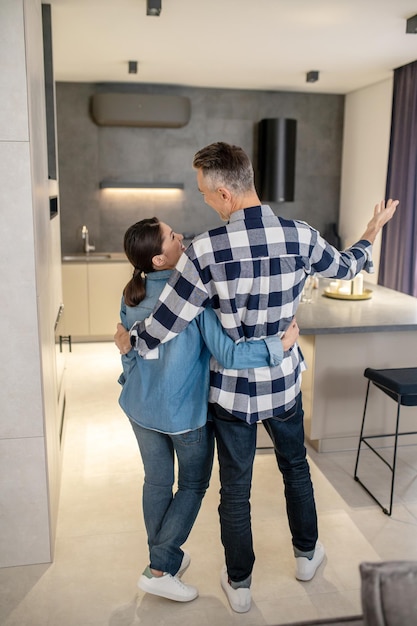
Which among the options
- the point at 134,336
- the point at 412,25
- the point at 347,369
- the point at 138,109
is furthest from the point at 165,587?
the point at 138,109

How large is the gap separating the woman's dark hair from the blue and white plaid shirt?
0.12 m

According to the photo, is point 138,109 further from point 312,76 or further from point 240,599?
point 240,599

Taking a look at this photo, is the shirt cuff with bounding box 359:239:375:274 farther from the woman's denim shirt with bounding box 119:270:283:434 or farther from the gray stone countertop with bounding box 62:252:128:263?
the gray stone countertop with bounding box 62:252:128:263

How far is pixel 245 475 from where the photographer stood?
7.08ft

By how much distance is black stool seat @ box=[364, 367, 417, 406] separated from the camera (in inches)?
112

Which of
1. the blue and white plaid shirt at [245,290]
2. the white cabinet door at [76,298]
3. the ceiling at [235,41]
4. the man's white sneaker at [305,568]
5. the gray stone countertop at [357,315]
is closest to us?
the blue and white plaid shirt at [245,290]

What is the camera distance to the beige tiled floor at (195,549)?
2.24 m

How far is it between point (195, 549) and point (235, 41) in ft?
11.2

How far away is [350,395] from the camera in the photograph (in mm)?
3553

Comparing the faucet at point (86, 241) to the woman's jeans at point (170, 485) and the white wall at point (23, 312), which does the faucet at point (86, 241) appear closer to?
the white wall at point (23, 312)

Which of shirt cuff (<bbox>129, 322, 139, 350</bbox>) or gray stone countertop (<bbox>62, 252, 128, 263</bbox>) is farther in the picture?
gray stone countertop (<bbox>62, 252, 128, 263</bbox>)

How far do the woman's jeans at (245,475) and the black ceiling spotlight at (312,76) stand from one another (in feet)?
13.4

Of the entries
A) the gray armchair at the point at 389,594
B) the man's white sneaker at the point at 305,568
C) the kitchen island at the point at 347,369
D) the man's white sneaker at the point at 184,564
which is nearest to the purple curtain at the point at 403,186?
the kitchen island at the point at 347,369

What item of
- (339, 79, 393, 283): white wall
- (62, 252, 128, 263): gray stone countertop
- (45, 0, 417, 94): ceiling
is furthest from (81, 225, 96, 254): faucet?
(339, 79, 393, 283): white wall
